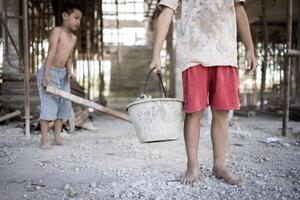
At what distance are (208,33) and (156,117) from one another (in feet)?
2.36

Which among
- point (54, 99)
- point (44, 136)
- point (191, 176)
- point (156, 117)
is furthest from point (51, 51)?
point (191, 176)

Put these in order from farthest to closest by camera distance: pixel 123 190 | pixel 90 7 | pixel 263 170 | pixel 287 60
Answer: pixel 90 7 → pixel 287 60 → pixel 263 170 → pixel 123 190

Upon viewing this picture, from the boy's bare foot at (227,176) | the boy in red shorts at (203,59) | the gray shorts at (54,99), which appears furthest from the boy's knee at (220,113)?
the gray shorts at (54,99)

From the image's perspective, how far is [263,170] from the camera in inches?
139

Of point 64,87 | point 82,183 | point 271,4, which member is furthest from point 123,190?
point 271,4

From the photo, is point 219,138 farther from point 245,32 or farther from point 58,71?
point 58,71

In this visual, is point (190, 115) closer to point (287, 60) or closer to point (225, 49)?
point (225, 49)

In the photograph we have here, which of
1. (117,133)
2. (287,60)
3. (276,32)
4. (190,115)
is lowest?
(117,133)

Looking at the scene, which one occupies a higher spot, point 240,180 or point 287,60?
point 287,60

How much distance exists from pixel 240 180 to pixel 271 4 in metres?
7.72

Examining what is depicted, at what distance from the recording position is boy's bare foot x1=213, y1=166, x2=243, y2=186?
Result: 3.01m

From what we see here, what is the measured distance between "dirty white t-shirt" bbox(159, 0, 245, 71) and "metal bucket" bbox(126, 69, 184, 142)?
0.33 meters

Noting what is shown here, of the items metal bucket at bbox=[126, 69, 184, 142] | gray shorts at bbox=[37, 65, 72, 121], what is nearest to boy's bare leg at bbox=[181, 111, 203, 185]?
metal bucket at bbox=[126, 69, 184, 142]

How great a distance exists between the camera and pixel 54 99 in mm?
4973
